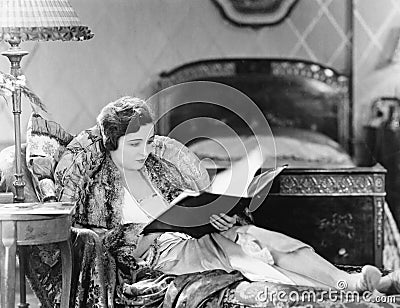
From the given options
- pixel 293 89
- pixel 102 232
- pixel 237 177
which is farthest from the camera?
pixel 293 89

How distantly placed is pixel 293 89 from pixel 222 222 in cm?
177

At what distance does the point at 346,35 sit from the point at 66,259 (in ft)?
7.92

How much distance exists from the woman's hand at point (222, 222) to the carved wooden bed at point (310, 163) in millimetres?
1141

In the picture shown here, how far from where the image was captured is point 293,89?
5.36 metres

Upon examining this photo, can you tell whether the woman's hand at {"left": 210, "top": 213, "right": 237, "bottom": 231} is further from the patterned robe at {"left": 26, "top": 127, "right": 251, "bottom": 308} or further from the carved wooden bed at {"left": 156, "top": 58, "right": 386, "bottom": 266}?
the carved wooden bed at {"left": 156, "top": 58, "right": 386, "bottom": 266}

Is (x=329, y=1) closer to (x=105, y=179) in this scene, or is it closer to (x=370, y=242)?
(x=370, y=242)

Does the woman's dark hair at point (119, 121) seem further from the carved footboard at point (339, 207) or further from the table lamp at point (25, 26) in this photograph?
the carved footboard at point (339, 207)

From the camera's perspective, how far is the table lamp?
12.5 feet

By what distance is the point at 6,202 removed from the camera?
12.6 feet

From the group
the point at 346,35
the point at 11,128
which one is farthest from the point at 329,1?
the point at 11,128

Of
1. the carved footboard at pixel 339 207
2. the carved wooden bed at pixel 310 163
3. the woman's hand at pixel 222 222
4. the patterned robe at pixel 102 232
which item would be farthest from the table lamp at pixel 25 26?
the carved footboard at pixel 339 207

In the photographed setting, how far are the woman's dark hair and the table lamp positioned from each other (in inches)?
14.3

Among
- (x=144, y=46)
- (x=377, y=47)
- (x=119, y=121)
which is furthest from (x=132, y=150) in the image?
(x=377, y=47)

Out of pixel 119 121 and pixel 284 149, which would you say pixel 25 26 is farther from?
pixel 284 149
